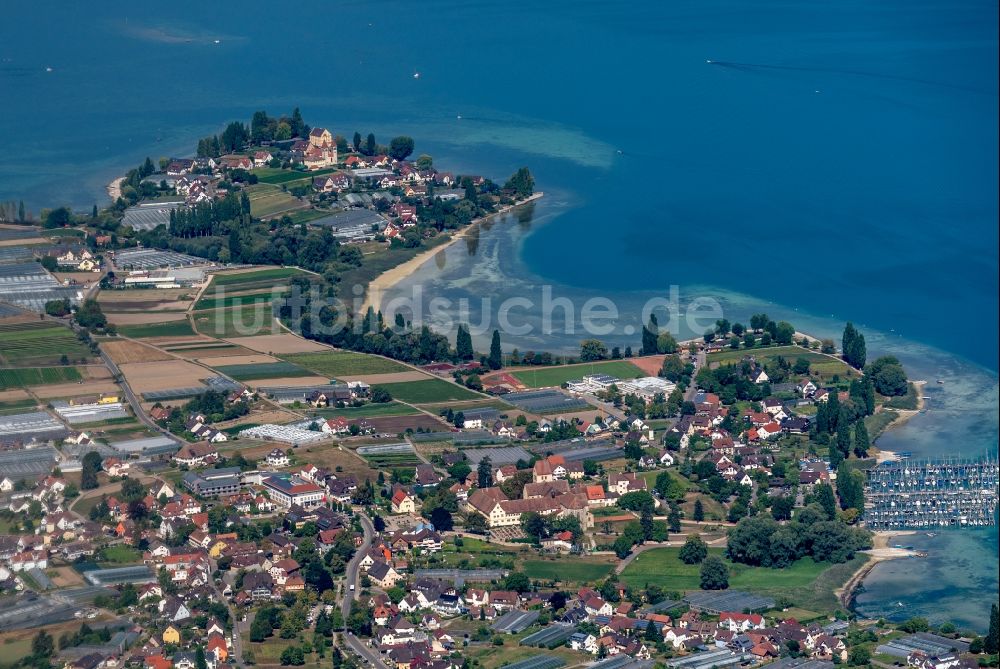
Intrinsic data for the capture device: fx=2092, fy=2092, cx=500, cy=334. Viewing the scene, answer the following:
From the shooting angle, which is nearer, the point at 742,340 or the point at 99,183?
the point at 742,340

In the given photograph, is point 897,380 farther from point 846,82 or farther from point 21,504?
point 846,82

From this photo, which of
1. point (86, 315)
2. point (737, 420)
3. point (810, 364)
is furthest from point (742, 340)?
point (86, 315)

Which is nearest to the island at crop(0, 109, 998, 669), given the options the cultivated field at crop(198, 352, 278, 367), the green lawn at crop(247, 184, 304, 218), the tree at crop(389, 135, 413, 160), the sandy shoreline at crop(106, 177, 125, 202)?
the cultivated field at crop(198, 352, 278, 367)

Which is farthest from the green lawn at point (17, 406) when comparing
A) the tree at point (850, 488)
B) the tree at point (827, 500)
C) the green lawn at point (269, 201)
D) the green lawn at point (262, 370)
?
the green lawn at point (269, 201)

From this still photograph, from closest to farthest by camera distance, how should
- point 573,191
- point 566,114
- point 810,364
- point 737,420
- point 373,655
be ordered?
point 373,655 → point 737,420 → point 810,364 → point 573,191 → point 566,114

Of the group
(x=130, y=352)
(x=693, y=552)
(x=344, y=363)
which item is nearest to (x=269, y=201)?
(x=130, y=352)

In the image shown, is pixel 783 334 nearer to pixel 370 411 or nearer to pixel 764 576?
pixel 370 411
